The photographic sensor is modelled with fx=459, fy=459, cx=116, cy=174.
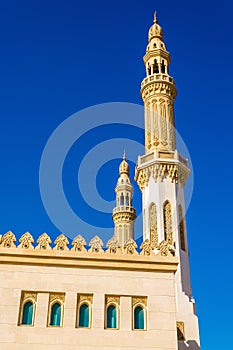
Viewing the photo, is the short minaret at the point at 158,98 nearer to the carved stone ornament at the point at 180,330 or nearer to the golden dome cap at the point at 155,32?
the golden dome cap at the point at 155,32

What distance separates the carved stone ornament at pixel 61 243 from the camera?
12.5 metres

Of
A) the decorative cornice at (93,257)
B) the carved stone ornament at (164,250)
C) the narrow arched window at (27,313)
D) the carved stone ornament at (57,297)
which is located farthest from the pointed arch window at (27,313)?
the carved stone ornament at (164,250)

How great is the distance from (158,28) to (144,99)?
16.9 feet

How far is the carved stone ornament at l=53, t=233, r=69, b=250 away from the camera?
12523mm

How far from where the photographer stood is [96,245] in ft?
41.5

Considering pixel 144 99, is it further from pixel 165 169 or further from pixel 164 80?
pixel 165 169

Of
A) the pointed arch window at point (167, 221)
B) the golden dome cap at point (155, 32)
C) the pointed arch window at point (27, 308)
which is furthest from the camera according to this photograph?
the golden dome cap at point (155, 32)

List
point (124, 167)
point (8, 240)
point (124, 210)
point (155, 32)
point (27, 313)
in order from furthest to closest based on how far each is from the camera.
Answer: point (124, 167)
point (124, 210)
point (155, 32)
point (8, 240)
point (27, 313)

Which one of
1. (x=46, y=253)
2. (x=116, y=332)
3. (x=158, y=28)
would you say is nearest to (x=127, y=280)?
(x=116, y=332)

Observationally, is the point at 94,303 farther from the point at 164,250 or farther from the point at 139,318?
the point at 164,250

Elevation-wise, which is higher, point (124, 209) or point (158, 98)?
point (124, 209)

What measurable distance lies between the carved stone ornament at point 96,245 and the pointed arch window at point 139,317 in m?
1.86

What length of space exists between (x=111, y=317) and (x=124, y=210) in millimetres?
23235

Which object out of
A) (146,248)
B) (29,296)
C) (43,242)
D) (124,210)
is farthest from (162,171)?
(124,210)
